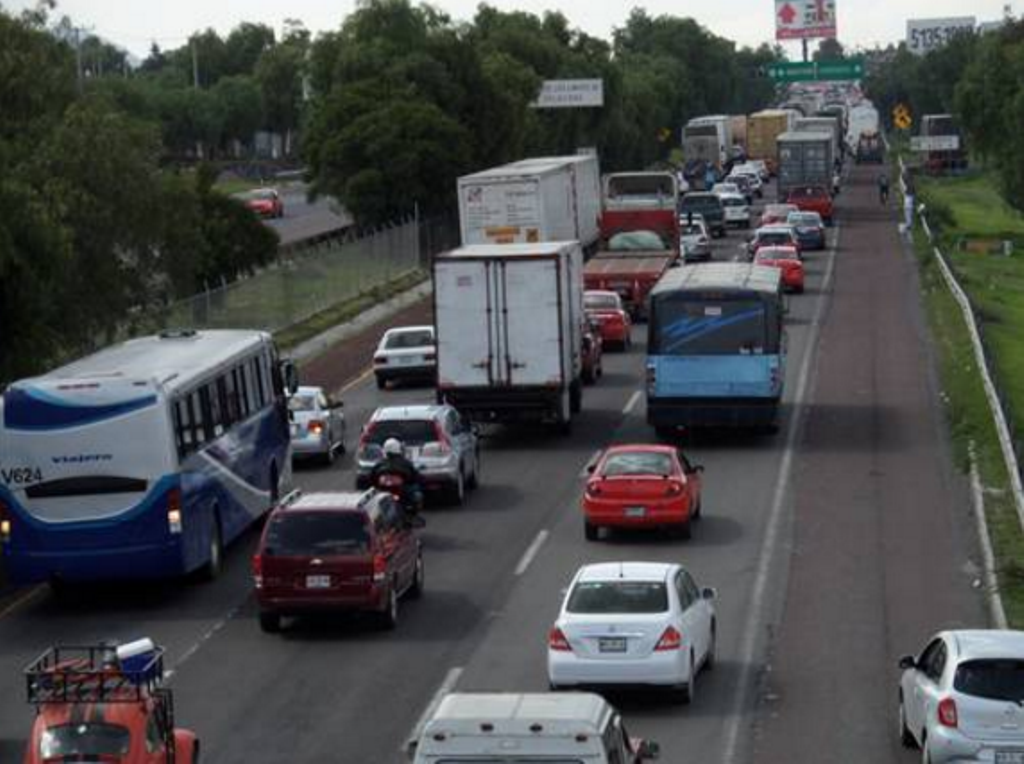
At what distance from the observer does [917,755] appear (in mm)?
23234

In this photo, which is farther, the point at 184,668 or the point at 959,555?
the point at 959,555

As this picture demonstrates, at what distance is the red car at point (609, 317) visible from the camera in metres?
62.5

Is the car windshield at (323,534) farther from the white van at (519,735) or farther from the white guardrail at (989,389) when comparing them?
the white van at (519,735)

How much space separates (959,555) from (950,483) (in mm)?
6646

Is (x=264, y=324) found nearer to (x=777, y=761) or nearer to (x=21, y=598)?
(x=21, y=598)

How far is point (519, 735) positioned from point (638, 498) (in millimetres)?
19401

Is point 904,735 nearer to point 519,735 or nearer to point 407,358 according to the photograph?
point 519,735

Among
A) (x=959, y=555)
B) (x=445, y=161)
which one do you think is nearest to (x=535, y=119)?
(x=445, y=161)

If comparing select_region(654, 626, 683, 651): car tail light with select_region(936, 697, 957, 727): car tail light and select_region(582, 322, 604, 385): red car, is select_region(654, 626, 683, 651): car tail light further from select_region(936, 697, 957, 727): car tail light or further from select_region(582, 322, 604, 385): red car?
select_region(582, 322, 604, 385): red car

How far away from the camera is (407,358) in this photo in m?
57.1

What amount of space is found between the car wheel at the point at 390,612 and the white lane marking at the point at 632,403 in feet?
67.7

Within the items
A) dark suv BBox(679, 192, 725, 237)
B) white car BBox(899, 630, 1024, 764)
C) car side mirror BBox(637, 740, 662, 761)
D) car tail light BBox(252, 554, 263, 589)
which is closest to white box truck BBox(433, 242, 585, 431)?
car tail light BBox(252, 554, 263, 589)

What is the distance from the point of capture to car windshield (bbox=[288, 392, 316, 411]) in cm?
4522

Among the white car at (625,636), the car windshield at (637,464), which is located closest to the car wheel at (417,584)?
the car windshield at (637,464)
